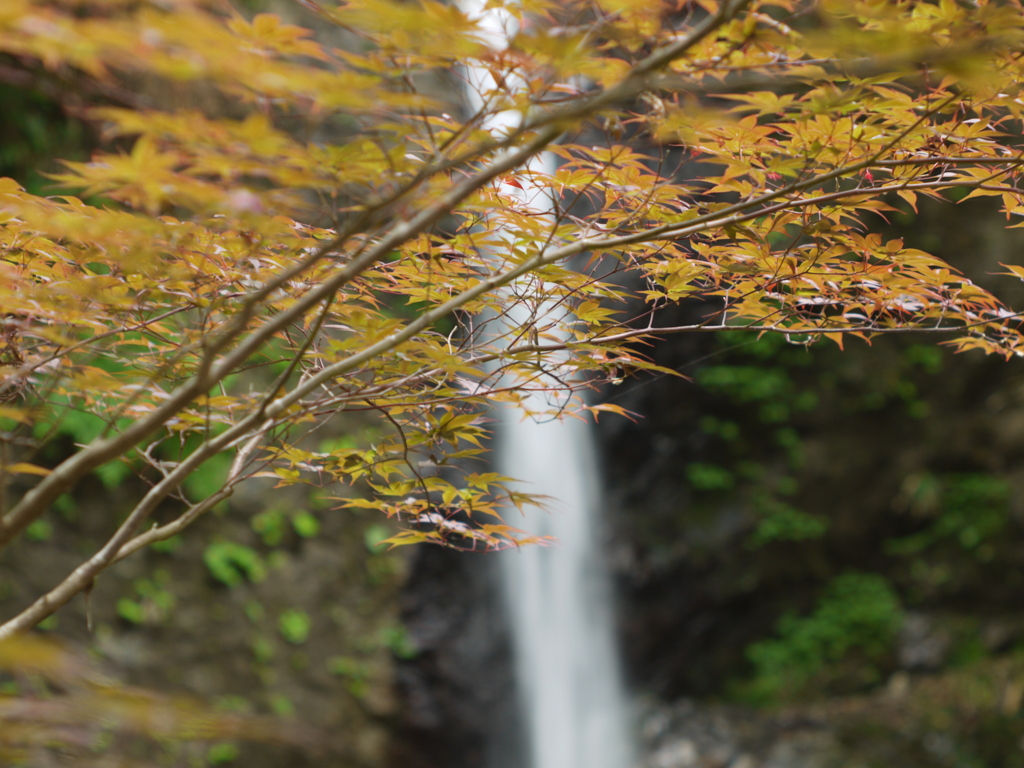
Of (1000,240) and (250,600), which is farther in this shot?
(1000,240)

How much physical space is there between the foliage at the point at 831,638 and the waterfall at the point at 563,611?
A: 4.32 ft

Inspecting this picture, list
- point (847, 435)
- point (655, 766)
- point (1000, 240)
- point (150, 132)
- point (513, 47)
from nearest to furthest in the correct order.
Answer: point (150, 132), point (513, 47), point (655, 766), point (1000, 240), point (847, 435)

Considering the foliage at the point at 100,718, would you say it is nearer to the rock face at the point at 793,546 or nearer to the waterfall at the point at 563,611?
the waterfall at the point at 563,611

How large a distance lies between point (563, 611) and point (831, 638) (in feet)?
7.99

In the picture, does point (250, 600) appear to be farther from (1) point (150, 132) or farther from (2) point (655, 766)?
(1) point (150, 132)

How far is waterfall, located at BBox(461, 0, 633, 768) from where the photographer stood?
18.2 feet

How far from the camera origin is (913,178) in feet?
4.56

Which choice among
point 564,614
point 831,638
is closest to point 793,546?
point 831,638

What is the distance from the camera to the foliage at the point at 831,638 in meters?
5.71

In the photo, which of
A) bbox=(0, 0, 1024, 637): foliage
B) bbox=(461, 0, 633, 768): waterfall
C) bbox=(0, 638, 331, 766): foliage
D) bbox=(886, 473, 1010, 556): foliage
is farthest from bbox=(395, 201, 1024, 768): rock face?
bbox=(0, 638, 331, 766): foliage

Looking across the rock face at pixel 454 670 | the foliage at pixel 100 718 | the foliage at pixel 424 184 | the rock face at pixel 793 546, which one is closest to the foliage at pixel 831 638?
the rock face at pixel 793 546

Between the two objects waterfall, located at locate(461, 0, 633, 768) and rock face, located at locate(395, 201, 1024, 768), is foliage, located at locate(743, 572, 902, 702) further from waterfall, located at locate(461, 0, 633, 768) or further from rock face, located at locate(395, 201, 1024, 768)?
waterfall, located at locate(461, 0, 633, 768)

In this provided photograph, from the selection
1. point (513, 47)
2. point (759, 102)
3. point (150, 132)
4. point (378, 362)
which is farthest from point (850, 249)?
point (150, 132)

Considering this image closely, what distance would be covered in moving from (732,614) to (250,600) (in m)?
4.17
